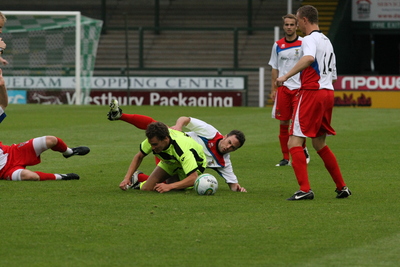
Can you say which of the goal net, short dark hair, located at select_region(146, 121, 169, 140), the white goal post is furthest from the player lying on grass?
the goal net

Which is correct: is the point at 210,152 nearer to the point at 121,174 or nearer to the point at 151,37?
the point at 121,174

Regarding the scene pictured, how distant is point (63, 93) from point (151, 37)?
7.71 metres

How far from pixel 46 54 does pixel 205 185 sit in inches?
904

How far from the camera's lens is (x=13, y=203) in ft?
25.3

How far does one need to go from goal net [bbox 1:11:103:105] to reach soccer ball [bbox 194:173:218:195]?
21.8 metres

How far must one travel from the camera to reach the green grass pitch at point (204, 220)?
5523mm

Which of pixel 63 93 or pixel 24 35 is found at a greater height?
pixel 24 35

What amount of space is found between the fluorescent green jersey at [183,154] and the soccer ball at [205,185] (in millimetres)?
131

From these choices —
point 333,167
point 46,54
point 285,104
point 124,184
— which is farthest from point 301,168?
point 46,54

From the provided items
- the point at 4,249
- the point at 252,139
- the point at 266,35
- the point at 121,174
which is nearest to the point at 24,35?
the point at 266,35

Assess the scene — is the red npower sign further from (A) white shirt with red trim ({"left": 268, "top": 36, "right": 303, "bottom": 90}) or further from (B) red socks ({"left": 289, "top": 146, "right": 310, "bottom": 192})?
(B) red socks ({"left": 289, "top": 146, "right": 310, "bottom": 192})

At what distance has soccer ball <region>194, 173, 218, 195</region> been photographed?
8.30 meters

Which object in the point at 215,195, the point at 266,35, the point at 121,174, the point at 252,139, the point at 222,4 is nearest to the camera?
the point at 215,195

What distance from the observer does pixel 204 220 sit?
683 centimetres
